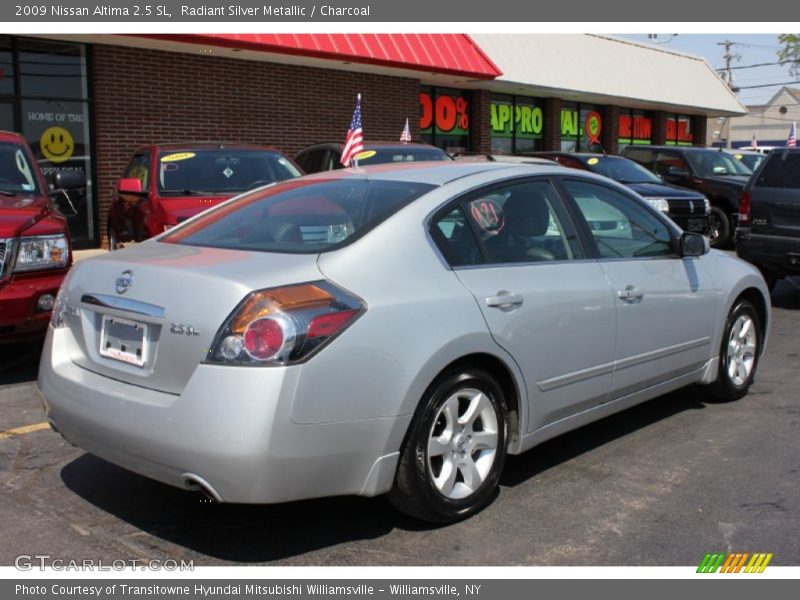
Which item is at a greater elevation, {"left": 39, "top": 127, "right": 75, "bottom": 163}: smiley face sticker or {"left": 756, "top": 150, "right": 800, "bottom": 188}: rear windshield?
{"left": 39, "top": 127, "right": 75, "bottom": 163}: smiley face sticker

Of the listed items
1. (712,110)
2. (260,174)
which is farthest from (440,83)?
(712,110)

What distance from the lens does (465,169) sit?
14.4 feet

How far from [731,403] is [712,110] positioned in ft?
83.0

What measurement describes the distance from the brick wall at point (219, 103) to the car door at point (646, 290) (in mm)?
10121

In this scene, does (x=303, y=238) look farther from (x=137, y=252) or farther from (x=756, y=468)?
(x=756, y=468)

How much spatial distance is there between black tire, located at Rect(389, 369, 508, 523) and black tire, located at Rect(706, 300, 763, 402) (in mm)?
2284

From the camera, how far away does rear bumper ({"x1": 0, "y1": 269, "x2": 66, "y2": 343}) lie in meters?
6.02

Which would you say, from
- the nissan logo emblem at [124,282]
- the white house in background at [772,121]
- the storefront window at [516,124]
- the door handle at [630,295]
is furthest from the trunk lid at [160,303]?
the white house in background at [772,121]

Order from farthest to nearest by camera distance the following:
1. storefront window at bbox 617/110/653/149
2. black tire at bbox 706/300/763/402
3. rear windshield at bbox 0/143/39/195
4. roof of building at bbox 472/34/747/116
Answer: storefront window at bbox 617/110/653/149 < roof of building at bbox 472/34/747/116 < rear windshield at bbox 0/143/39/195 < black tire at bbox 706/300/763/402

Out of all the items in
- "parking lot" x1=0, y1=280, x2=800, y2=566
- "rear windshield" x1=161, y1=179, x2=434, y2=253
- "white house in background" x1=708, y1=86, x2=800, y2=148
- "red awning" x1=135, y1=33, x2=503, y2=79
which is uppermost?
"white house in background" x1=708, y1=86, x2=800, y2=148

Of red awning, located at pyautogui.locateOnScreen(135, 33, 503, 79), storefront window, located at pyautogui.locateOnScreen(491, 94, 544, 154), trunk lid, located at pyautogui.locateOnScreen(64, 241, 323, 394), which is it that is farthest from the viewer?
storefront window, located at pyautogui.locateOnScreen(491, 94, 544, 154)

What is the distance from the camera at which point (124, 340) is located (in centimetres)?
358

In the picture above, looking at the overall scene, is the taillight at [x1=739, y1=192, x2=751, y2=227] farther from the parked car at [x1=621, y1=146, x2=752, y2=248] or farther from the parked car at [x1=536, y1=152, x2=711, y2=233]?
the parked car at [x1=621, y1=146, x2=752, y2=248]

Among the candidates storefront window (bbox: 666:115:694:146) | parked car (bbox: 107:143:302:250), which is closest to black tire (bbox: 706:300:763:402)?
parked car (bbox: 107:143:302:250)
